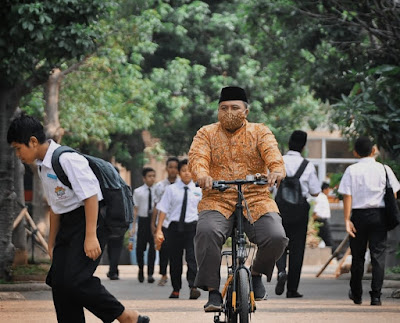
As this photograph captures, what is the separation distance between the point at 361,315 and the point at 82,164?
5.02 m

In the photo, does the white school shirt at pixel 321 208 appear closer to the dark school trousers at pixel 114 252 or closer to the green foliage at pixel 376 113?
the dark school trousers at pixel 114 252

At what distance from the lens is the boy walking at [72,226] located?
779cm

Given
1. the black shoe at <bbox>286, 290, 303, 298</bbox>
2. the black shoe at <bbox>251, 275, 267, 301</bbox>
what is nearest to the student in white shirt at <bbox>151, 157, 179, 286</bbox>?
the black shoe at <bbox>286, 290, 303, 298</bbox>

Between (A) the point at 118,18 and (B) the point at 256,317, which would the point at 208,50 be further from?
(B) the point at 256,317

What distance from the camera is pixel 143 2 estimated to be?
32594 millimetres

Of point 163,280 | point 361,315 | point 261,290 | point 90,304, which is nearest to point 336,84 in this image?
point 163,280

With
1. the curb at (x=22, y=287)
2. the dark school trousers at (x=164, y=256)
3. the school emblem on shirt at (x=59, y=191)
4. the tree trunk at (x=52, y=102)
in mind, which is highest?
the tree trunk at (x=52, y=102)

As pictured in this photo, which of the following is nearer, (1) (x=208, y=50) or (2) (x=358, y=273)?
(2) (x=358, y=273)

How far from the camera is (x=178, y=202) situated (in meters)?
16.5

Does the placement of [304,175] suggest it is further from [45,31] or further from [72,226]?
[72,226]

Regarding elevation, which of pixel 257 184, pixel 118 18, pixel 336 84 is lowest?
pixel 257 184

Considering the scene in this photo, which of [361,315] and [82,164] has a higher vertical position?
[82,164]

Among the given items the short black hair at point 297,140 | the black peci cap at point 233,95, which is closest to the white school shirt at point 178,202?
the short black hair at point 297,140

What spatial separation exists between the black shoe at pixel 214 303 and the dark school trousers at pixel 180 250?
22.2 feet
